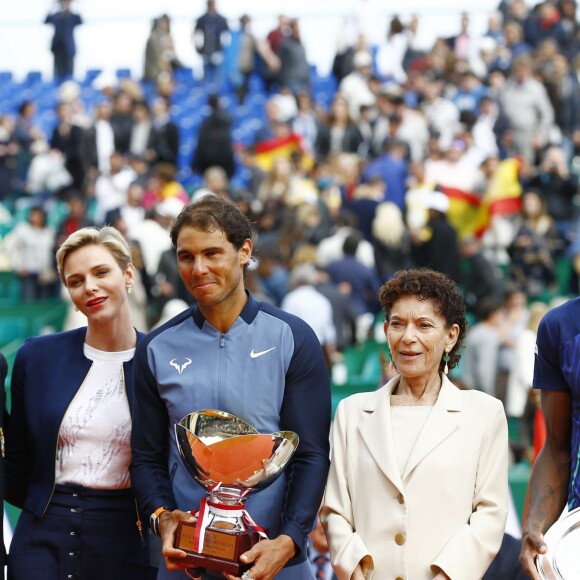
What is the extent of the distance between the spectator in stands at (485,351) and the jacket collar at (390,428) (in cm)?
599

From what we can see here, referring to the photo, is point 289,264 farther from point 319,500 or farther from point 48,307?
point 319,500

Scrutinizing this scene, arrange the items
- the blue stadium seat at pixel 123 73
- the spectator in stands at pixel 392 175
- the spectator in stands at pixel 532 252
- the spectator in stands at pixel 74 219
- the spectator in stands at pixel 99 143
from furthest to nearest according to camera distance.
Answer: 1. the blue stadium seat at pixel 123 73
2. the spectator in stands at pixel 99 143
3. the spectator in stands at pixel 74 219
4. the spectator in stands at pixel 392 175
5. the spectator in stands at pixel 532 252

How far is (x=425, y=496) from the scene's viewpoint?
148 inches

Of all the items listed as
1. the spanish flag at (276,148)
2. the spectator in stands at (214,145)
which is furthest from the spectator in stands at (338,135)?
the spectator in stands at (214,145)

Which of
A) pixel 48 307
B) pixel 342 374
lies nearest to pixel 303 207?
pixel 342 374

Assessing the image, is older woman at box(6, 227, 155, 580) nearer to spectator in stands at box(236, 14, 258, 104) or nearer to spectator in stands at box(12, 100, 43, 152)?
spectator in stands at box(12, 100, 43, 152)

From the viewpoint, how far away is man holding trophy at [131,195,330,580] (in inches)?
143

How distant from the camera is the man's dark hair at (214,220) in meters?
3.82

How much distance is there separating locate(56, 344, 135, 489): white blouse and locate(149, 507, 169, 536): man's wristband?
0.43m

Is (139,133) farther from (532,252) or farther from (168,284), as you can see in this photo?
(532,252)

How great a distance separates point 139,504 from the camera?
391 centimetres

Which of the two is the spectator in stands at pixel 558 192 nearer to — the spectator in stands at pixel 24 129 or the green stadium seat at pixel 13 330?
the green stadium seat at pixel 13 330

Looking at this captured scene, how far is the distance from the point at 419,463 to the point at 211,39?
63.6ft

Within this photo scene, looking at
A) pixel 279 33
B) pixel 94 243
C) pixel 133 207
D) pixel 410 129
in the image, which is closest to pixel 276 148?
pixel 410 129
